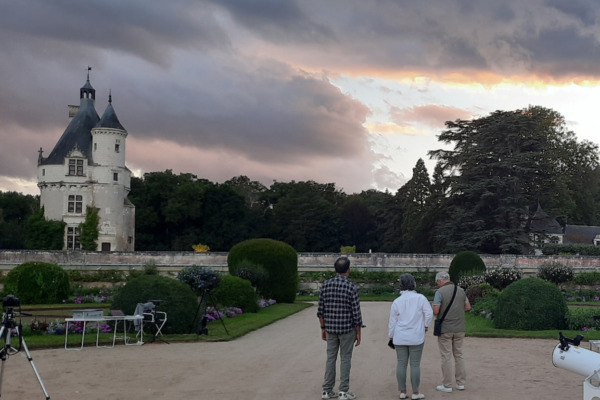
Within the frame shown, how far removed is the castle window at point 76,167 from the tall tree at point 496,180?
26643mm

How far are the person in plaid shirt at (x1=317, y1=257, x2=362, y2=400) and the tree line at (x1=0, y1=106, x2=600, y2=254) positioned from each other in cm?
4257

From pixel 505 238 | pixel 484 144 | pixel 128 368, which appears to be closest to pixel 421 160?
pixel 484 144

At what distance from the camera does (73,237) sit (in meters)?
52.0

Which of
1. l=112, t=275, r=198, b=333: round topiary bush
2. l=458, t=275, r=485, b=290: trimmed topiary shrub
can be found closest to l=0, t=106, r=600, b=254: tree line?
l=458, t=275, r=485, b=290: trimmed topiary shrub

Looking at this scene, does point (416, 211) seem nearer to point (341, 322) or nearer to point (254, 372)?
point (254, 372)

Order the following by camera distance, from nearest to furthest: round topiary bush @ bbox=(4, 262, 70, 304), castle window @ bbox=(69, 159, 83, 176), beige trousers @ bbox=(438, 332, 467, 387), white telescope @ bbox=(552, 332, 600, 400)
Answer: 1. white telescope @ bbox=(552, 332, 600, 400)
2. beige trousers @ bbox=(438, 332, 467, 387)
3. round topiary bush @ bbox=(4, 262, 70, 304)
4. castle window @ bbox=(69, 159, 83, 176)

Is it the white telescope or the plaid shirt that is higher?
the plaid shirt

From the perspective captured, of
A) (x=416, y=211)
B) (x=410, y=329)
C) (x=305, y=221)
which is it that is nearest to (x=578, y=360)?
(x=410, y=329)

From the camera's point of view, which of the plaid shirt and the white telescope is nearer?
the white telescope

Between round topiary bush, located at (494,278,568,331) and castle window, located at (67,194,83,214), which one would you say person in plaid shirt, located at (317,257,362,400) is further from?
castle window, located at (67,194,83,214)

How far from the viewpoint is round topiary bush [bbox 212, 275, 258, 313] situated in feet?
70.2

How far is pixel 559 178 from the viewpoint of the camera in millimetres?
55094

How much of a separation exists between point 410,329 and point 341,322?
2.75 ft

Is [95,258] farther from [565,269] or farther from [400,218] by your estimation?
[400,218]
